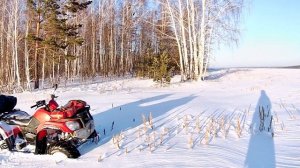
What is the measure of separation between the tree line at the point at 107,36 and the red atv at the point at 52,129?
15.4m

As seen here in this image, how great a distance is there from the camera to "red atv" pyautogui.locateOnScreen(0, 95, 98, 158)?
6.17 metres

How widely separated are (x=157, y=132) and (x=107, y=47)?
3978cm

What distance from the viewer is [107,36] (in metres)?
45.7

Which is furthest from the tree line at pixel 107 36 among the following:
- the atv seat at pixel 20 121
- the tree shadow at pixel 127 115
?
the atv seat at pixel 20 121

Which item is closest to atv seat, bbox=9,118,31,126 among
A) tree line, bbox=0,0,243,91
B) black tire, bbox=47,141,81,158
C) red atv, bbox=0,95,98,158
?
red atv, bbox=0,95,98,158

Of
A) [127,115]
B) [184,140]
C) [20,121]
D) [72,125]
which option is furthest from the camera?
[127,115]

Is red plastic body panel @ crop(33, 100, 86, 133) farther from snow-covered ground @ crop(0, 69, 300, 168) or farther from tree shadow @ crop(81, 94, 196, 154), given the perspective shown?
tree shadow @ crop(81, 94, 196, 154)

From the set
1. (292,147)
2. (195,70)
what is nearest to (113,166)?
(292,147)

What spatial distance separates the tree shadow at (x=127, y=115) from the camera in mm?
7923

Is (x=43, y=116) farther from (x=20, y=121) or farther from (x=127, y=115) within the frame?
(x=127, y=115)

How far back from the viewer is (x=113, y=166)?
5547 mm

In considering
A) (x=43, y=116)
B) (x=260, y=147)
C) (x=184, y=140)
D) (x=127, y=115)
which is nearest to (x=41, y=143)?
(x=43, y=116)

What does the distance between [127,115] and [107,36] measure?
37.0 metres

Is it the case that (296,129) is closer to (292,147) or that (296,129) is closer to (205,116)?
(292,147)
